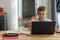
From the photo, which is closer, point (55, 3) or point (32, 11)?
point (55, 3)

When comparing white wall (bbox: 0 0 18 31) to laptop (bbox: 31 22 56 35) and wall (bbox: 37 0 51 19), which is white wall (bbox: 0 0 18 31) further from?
laptop (bbox: 31 22 56 35)

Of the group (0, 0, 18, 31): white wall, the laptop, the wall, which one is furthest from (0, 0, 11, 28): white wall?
the laptop

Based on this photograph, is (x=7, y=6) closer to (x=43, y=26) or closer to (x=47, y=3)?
(x=47, y=3)

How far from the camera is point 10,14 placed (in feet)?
17.3

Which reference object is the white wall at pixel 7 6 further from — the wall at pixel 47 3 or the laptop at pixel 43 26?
the laptop at pixel 43 26

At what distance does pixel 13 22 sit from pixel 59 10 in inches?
68.2

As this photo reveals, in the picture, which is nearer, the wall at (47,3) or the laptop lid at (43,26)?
the laptop lid at (43,26)

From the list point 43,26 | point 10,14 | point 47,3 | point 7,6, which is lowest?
point 43,26

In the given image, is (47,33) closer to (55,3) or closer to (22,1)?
(55,3)

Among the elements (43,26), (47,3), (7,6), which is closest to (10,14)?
(7,6)

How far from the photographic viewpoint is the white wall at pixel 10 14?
5.16 m

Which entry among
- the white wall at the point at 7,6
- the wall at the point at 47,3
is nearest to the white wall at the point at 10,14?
the white wall at the point at 7,6

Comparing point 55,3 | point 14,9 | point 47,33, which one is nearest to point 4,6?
point 14,9

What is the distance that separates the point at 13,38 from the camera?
1.65 metres
